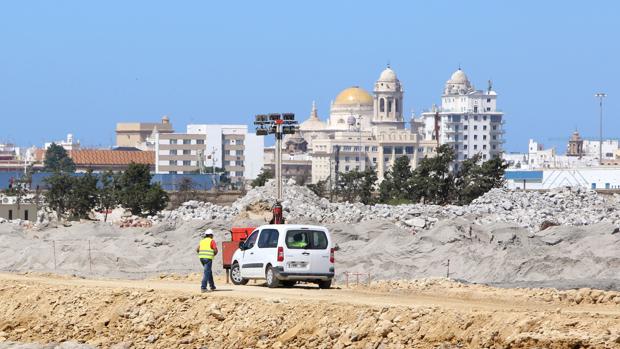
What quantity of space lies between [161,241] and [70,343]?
2987cm

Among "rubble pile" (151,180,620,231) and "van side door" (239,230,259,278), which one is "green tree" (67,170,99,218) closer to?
"rubble pile" (151,180,620,231)

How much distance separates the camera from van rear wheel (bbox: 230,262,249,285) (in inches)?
1350

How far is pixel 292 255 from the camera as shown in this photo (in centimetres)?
3228

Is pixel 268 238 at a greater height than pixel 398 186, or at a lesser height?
greater

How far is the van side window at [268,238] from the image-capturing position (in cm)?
3256

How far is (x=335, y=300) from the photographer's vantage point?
2844cm

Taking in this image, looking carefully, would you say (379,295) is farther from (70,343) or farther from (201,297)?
(70,343)

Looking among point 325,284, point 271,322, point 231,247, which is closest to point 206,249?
point 325,284

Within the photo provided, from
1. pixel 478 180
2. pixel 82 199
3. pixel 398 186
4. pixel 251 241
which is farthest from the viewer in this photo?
pixel 398 186

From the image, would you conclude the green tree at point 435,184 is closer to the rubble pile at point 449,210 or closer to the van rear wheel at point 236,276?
the rubble pile at point 449,210

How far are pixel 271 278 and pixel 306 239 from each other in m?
1.09

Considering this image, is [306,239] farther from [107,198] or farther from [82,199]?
[82,199]

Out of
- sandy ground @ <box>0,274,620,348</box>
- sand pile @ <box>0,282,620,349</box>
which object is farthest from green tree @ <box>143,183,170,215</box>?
sand pile @ <box>0,282,620,349</box>

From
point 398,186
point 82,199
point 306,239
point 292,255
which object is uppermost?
point 306,239
